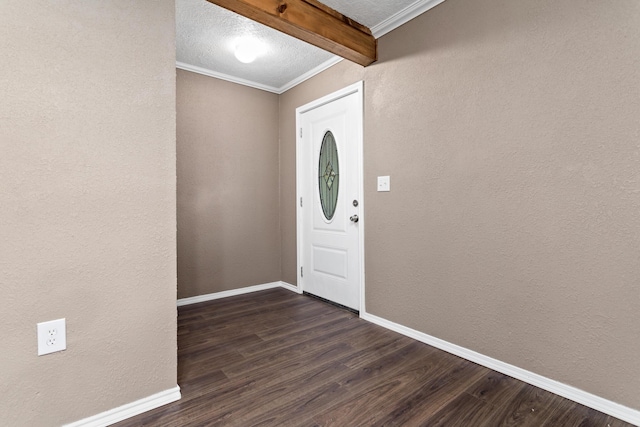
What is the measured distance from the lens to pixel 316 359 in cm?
198

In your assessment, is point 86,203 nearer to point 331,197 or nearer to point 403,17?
point 331,197

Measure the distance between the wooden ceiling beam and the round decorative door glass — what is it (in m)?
0.82

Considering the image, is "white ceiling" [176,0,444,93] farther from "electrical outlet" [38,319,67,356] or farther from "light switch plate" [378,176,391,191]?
"electrical outlet" [38,319,67,356]

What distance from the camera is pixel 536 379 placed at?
169 cm

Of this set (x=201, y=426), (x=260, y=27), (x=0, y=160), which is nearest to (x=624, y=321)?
(x=201, y=426)

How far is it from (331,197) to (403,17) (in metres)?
1.62

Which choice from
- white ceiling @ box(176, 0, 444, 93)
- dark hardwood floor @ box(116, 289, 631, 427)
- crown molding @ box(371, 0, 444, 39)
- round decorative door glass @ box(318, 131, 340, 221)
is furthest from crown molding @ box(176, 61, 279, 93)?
dark hardwood floor @ box(116, 289, 631, 427)

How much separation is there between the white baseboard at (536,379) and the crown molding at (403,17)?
2.33 meters

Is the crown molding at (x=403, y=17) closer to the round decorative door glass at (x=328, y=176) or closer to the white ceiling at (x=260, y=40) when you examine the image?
the white ceiling at (x=260, y=40)

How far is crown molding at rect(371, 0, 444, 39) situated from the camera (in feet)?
7.04

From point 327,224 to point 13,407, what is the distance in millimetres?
2419

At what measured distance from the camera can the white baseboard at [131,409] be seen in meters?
1.37

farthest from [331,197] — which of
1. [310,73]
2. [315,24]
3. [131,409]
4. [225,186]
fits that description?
[131,409]

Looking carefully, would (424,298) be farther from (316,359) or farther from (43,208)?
(43,208)
